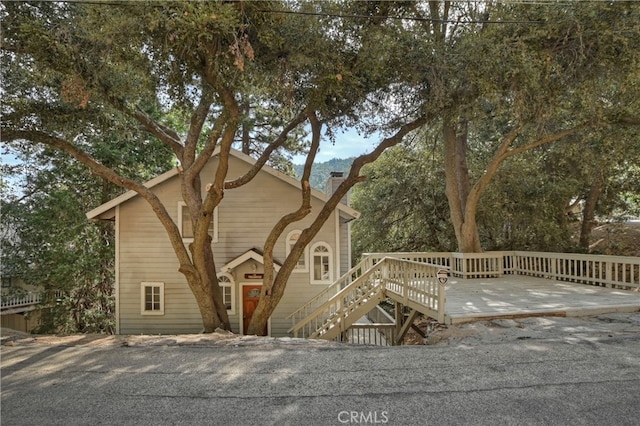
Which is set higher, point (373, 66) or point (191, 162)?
point (373, 66)

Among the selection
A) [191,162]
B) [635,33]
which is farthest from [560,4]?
[191,162]

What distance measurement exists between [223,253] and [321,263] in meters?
3.04

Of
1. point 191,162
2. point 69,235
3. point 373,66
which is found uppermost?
point 373,66

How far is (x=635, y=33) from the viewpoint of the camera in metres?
6.91

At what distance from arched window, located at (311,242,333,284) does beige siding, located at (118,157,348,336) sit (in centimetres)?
31

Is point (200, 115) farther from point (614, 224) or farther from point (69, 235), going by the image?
point (614, 224)

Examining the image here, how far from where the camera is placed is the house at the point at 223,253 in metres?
11.9

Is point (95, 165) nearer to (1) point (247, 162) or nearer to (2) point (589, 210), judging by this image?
(1) point (247, 162)

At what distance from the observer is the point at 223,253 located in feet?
39.5

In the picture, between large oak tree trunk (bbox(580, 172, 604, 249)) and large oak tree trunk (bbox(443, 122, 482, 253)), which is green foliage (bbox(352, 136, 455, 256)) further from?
large oak tree trunk (bbox(580, 172, 604, 249))

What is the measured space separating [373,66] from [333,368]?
5.58 meters

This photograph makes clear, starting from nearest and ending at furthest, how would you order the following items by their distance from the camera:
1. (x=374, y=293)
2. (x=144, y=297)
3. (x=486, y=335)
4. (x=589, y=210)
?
(x=486, y=335) → (x=374, y=293) → (x=144, y=297) → (x=589, y=210)

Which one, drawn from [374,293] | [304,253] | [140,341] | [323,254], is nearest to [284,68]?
[140,341]

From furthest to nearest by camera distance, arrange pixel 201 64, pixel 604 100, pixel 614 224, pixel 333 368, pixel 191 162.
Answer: pixel 614 224
pixel 604 100
pixel 191 162
pixel 201 64
pixel 333 368
